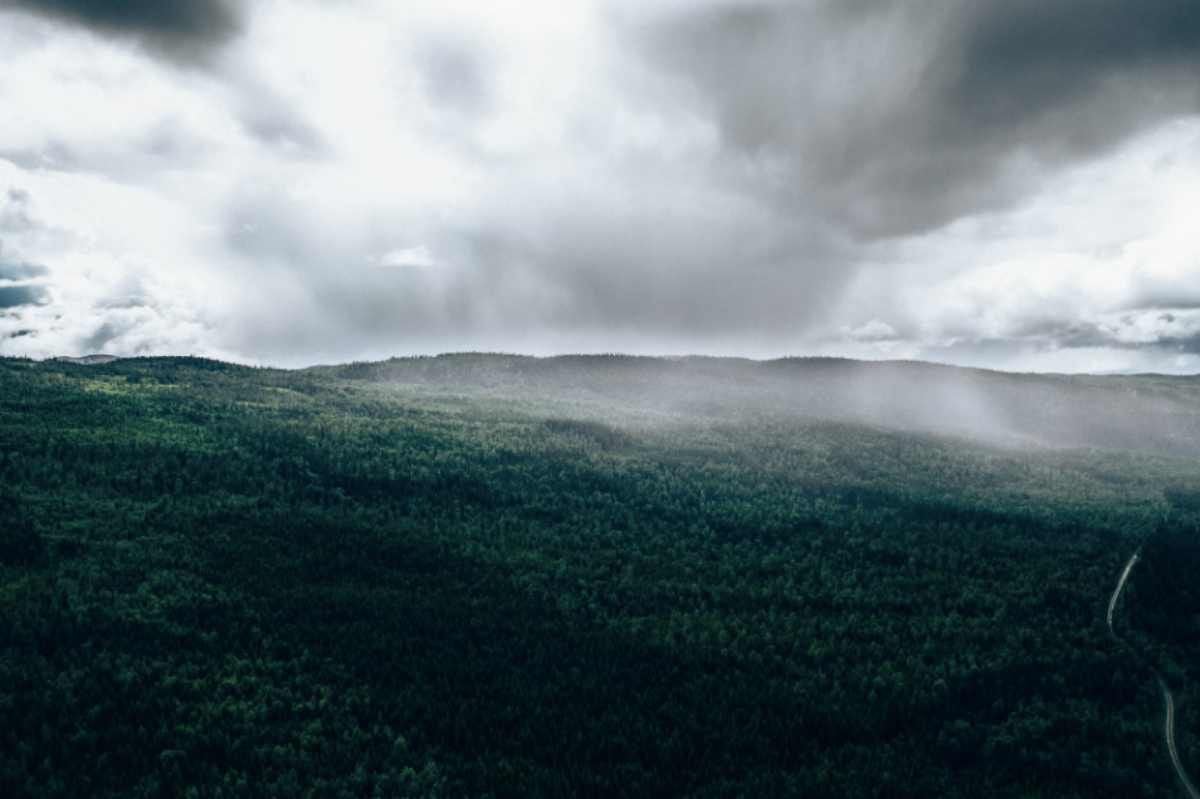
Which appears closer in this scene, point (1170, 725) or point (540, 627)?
point (1170, 725)

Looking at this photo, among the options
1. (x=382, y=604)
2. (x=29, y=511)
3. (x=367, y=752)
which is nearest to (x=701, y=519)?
(x=382, y=604)

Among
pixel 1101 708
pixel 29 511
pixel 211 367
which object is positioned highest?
pixel 211 367

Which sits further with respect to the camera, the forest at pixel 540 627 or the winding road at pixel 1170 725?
the forest at pixel 540 627

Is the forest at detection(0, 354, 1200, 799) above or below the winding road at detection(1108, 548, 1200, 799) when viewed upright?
above

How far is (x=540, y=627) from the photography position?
48062 mm

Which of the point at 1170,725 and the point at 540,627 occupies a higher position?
the point at 540,627

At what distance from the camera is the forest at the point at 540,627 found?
104 feet

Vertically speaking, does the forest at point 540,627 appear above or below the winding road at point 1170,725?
above

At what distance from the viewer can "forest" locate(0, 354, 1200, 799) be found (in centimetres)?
3173

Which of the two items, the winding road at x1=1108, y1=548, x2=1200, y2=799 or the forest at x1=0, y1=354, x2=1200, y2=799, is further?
the forest at x1=0, y1=354, x2=1200, y2=799

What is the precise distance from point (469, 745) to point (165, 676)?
16.2 metres

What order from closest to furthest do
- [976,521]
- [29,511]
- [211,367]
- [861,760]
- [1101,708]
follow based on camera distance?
[861,760] → [1101,708] → [29,511] → [976,521] → [211,367]

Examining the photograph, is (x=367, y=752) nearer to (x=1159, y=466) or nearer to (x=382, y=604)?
(x=382, y=604)

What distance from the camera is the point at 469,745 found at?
109ft
